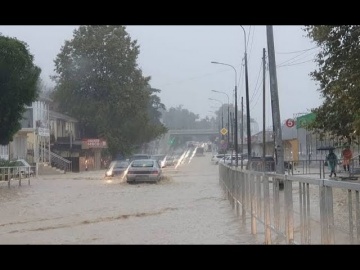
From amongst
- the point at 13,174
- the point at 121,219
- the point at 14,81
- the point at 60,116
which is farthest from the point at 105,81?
the point at 121,219

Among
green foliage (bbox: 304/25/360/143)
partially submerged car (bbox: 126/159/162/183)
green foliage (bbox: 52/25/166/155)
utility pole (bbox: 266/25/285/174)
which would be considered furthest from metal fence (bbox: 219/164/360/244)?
green foliage (bbox: 52/25/166/155)

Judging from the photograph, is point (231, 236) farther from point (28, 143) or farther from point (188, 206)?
point (28, 143)

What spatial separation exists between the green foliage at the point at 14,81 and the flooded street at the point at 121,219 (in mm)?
6246

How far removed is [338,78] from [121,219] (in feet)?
28.8

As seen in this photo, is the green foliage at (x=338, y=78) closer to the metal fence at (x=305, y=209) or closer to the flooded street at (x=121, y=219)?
the flooded street at (x=121, y=219)

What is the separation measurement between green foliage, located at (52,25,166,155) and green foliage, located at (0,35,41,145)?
40.3 metres

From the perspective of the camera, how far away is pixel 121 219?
58.2 ft

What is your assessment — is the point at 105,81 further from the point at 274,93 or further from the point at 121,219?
the point at 121,219

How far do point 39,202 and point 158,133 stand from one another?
189 feet

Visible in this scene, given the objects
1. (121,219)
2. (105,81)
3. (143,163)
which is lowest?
(121,219)

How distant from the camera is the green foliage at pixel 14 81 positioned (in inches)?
1280

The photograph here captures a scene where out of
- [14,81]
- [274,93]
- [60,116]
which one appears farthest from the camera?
[60,116]
